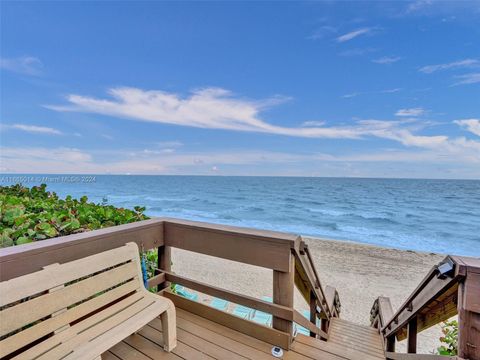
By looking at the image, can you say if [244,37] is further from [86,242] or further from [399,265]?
[86,242]

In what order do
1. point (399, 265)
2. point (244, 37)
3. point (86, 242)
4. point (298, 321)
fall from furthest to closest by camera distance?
point (244, 37) → point (399, 265) → point (298, 321) → point (86, 242)

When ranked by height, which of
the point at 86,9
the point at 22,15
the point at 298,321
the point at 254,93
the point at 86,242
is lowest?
the point at 298,321

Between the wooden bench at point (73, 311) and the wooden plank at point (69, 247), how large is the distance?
11cm

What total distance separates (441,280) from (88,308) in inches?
78.6

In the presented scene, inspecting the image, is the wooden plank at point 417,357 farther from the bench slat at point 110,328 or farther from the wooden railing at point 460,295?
the bench slat at point 110,328

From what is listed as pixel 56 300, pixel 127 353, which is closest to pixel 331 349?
pixel 127 353

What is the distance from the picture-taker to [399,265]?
32.1ft

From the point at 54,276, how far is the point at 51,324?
0.78ft

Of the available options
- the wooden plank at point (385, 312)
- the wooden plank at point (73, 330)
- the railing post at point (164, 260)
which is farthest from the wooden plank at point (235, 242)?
the wooden plank at point (385, 312)

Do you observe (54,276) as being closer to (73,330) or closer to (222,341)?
(73,330)

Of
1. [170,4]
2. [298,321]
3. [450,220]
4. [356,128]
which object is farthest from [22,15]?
[356,128]

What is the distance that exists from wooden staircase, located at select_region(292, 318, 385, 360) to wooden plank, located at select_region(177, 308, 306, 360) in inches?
4.0

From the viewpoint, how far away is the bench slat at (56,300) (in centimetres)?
108

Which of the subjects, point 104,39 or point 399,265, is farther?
point 104,39
